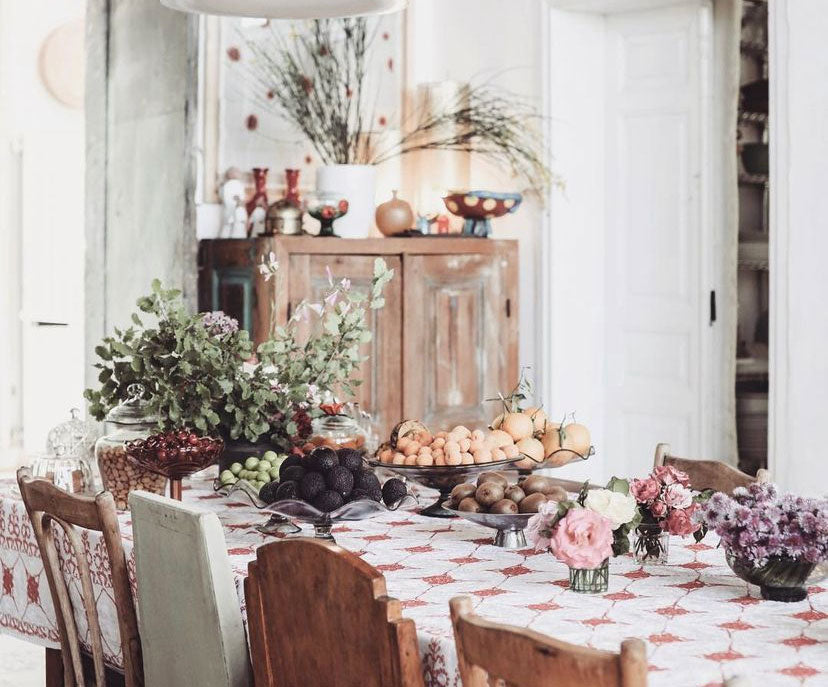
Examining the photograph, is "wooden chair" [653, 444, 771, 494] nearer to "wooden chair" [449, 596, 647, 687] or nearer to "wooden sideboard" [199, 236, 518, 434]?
"wooden chair" [449, 596, 647, 687]

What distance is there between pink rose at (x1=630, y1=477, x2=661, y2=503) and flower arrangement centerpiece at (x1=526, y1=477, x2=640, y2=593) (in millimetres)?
106

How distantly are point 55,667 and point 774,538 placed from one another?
1.74m

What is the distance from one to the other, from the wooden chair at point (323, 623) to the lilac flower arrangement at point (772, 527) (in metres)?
0.62

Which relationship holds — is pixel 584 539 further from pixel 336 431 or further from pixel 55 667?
pixel 55 667

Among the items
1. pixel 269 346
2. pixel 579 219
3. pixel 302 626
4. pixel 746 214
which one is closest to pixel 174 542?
pixel 302 626

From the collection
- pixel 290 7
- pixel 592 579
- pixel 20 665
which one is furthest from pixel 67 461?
pixel 20 665

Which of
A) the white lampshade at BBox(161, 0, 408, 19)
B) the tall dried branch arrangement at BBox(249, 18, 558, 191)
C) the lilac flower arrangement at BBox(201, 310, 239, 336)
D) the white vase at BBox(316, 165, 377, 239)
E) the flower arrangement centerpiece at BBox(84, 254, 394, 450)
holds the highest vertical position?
the tall dried branch arrangement at BBox(249, 18, 558, 191)

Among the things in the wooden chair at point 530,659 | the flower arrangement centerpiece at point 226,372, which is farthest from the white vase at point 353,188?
the wooden chair at point 530,659

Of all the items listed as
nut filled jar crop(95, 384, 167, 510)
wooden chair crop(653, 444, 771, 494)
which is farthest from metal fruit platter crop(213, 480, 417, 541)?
wooden chair crop(653, 444, 771, 494)

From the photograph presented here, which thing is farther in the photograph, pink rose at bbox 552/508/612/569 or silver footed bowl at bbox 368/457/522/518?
silver footed bowl at bbox 368/457/522/518

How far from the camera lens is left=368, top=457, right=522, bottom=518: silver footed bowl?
2.90m

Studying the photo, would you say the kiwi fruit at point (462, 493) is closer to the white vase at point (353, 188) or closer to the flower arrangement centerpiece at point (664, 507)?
the flower arrangement centerpiece at point (664, 507)

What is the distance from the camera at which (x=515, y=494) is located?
2.66 m

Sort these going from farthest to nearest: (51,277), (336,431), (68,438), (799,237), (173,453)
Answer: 1. (51,277)
2. (799,237)
3. (336,431)
4. (68,438)
5. (173,453)
